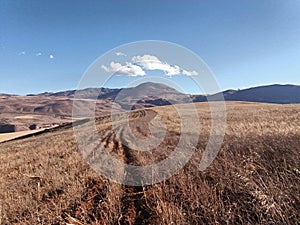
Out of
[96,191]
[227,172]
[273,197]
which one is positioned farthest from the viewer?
[96,191]

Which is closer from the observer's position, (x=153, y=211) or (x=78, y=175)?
(x=153, y=211)

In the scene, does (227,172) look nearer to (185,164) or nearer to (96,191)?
(185,164)

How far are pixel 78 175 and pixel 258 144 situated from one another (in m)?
5.58

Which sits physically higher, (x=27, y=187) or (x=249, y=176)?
(x=249, y=176)

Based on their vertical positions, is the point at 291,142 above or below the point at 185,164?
above

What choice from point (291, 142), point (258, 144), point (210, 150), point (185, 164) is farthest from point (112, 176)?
point (291, 142)

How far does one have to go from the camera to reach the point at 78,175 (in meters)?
9.26

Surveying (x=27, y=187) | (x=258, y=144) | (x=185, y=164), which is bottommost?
(x=27, y=187)

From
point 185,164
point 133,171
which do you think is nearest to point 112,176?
point 133,171

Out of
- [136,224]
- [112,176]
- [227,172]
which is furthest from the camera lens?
[112,176]

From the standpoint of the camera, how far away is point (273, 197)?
15.3 feet

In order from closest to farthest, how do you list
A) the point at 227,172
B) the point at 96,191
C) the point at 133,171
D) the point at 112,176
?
the point at 227,172 < the point at 96,191 < the point at 112,176 < the point at 133,171

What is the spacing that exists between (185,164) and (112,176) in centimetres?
226

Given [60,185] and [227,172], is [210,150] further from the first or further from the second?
[60,185]
